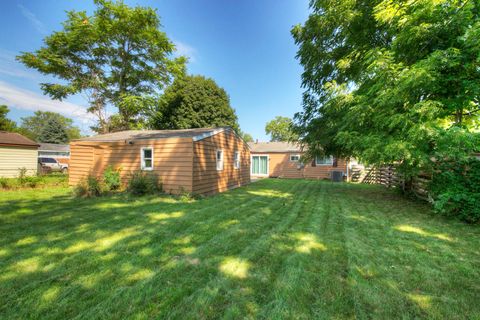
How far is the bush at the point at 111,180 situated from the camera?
29.9ft

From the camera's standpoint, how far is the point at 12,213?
5.58 m

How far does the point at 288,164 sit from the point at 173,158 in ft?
46.3

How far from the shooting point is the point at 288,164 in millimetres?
20750

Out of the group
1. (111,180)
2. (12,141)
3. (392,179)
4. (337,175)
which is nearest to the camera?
(111,180)

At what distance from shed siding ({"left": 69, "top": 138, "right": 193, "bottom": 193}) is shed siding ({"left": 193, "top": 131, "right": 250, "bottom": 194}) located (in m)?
0.46

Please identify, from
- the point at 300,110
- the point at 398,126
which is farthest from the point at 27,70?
the point at 398,126

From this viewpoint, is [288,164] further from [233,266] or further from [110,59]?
[110,59]

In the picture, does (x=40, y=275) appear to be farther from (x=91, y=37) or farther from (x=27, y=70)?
(x=27, y=70)

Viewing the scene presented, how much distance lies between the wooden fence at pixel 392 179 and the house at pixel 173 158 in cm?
742

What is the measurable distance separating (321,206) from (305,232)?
3.06 metres

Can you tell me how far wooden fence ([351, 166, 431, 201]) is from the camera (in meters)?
8.34

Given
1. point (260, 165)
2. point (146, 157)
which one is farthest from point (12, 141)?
point (260, 165)

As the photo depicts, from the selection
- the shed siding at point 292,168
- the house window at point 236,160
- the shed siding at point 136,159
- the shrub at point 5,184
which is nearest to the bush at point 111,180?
the shed siding at point 136,159

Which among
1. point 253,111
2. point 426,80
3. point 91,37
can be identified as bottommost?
point 426,80
